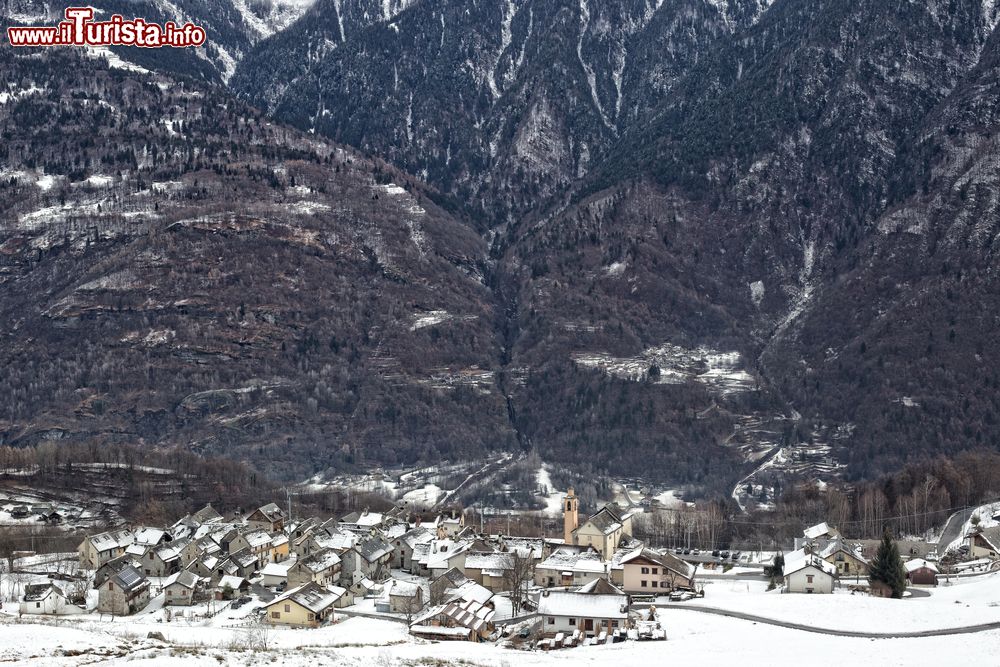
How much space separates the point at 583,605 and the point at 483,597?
1045 cm

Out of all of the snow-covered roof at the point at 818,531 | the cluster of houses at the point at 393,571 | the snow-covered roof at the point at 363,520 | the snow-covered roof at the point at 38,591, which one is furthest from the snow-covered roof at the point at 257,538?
the snow-covered roof at the point at 818,531

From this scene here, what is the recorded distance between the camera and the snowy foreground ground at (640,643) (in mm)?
85812

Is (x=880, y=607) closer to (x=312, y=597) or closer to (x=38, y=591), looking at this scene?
(x=312, y=597)

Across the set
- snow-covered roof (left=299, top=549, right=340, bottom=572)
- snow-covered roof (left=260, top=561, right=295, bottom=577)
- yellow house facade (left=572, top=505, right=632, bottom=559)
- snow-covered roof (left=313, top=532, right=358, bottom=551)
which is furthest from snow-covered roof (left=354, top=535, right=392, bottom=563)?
yellow house facade (left=572, top=505, right=632, bottom=559)

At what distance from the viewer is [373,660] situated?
285ft

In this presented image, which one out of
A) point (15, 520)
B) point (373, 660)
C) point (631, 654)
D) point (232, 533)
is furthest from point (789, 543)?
point (15, 520)

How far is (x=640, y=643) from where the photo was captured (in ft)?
309

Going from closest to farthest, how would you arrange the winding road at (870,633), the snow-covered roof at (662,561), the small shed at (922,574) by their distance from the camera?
the winding road at (870,633) → the small shed at (922,574) → the snow-covered roof at (662,561)

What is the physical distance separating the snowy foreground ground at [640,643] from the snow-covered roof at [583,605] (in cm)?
353

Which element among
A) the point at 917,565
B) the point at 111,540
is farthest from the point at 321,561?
the point at 917,565

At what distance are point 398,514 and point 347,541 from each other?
33.0 m

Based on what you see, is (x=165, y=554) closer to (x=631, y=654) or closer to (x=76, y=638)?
(x=76, y=638)

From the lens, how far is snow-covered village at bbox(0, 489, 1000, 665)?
90.9 meters

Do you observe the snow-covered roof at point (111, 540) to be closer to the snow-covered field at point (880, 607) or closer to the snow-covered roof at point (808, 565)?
the snow-covered field at point (880, 607)
